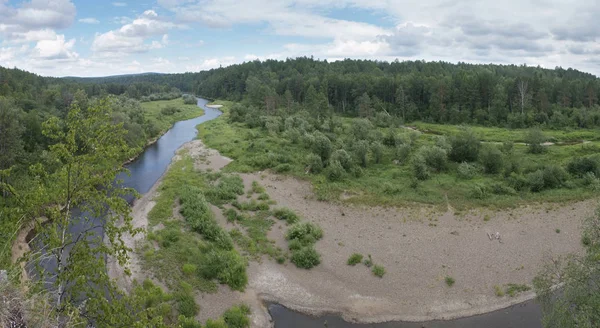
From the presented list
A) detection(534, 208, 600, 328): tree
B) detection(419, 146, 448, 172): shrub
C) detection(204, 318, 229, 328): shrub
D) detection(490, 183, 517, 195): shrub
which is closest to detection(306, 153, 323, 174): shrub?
detection(419, 146, 448, 172): shrub

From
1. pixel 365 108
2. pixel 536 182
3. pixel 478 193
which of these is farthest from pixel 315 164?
pixel 365 108

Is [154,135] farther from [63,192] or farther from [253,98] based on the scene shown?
[63,192]

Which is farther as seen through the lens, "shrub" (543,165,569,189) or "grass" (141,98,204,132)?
"grass" (141,98,204,132)

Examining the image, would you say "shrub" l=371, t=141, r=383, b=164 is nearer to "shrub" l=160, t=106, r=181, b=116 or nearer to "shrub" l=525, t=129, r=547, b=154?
"shrub" l=525, t=129, r=547, b=154

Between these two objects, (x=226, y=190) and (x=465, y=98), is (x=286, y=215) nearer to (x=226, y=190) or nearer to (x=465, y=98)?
(x=226, y=190)

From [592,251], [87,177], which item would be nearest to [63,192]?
[87,177]

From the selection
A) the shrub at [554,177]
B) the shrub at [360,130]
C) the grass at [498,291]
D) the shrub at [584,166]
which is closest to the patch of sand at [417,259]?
the grass at [498,291]

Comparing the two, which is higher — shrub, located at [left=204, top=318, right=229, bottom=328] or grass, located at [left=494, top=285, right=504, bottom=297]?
shrub, located at [left=204, top=318, right=229, bottom=328]

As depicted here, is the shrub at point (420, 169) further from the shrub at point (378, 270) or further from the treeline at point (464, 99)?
the treeline at point (464, 99)
